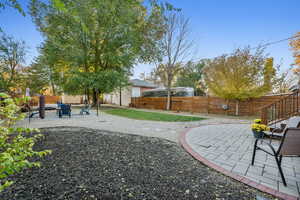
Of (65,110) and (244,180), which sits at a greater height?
(65,110)

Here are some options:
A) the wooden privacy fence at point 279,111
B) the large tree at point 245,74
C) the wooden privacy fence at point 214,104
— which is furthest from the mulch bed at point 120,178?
the wooden privacy fence at point 214,104

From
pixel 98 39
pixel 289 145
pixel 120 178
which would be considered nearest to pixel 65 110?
pixel 120 178

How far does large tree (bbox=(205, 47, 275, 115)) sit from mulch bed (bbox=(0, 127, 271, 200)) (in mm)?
8512

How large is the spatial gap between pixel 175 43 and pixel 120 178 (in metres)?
15.2

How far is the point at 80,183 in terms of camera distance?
1826 millimetres

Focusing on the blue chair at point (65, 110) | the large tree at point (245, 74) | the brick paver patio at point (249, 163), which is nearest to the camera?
the brick paver patio at point (249, 163)

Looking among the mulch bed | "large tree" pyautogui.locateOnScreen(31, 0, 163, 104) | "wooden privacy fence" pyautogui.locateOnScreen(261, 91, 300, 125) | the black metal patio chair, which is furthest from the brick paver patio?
"large tree" pyautogui.locateOnScreen(31, 0, 163, 104)

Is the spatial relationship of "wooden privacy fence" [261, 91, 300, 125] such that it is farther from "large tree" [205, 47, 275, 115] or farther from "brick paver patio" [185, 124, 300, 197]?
"large tree" [205, 47, 275, 115]

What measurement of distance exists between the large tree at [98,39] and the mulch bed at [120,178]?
1150cm

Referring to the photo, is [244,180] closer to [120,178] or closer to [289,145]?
[289,145]

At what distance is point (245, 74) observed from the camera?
29.3 feet

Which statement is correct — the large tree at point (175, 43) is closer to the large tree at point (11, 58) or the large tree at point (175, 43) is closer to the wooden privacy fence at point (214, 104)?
the wooden privacy fence at point (214, 104)

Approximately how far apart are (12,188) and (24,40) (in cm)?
1524

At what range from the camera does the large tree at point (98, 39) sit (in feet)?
41.5
